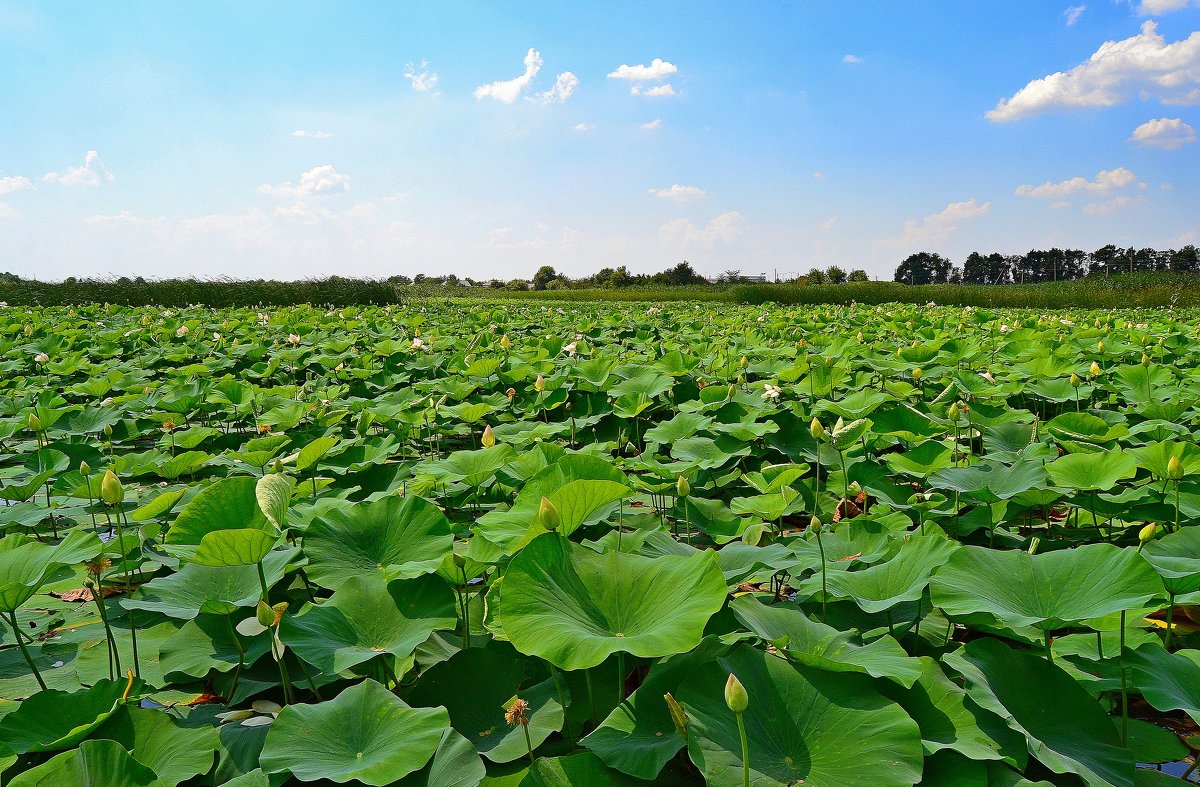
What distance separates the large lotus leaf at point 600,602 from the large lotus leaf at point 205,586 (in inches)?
22.2

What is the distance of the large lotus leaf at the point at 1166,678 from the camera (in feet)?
3.12

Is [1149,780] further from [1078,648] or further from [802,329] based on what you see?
[802,329]

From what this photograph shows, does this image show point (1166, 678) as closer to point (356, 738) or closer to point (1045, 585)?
point (1045, 585)

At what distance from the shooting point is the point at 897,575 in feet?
3.93

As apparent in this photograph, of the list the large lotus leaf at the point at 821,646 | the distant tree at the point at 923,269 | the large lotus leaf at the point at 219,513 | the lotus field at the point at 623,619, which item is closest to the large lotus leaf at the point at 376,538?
the lotus field at the point at 623,619

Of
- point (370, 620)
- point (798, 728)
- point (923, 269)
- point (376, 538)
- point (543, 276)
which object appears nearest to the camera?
point (798, 728)

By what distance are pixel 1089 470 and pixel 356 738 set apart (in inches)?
63.2

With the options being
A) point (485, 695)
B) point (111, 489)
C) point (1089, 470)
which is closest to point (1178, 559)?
point (1089, 470)

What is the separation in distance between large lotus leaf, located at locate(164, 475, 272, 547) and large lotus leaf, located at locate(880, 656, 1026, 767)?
1.15 metres

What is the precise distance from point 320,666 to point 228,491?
1.51ft

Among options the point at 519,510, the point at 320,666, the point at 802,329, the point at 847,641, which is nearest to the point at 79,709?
the point at 320,666

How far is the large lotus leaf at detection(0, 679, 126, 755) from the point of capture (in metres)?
0.93

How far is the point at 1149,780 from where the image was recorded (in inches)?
36.5

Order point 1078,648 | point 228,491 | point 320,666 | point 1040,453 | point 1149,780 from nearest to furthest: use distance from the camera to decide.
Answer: point 1149,780
point 320,666
point 1078,648
point 228,491
point 1040,453
